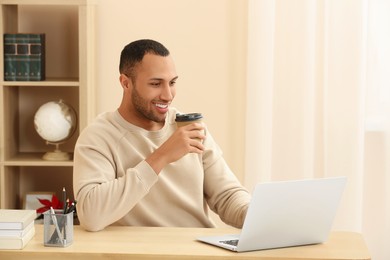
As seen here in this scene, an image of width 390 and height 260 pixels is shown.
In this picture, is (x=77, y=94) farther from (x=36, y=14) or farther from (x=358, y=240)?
(x=358, y=240)

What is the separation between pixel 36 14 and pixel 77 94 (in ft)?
1.48

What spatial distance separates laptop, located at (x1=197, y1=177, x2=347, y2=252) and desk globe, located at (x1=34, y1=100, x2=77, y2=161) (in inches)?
68.5

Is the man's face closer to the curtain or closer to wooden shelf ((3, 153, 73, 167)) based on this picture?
wooden shelf ((3, 153, 73, 167))

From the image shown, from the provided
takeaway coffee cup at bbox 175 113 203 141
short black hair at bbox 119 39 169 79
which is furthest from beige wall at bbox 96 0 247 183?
takeaway coffee cup at bbox 175 113 203 141

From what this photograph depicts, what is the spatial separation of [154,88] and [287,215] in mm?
723

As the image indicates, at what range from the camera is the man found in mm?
2402

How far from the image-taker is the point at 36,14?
157 inches

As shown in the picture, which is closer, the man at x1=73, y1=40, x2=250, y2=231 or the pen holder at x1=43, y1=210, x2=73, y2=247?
the pen holder at x1=43, y1=210, x2=73, y2=247

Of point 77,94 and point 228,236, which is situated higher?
point 77,94

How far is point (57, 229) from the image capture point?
2113 millimetres

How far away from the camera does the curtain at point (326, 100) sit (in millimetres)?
3824

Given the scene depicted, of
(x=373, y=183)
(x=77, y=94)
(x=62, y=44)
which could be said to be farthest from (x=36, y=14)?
(x=373, y=183)

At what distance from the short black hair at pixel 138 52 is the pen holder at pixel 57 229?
68 centimetres

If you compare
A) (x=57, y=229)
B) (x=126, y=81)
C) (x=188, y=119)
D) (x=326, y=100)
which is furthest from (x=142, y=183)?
(x=326, y=100)
